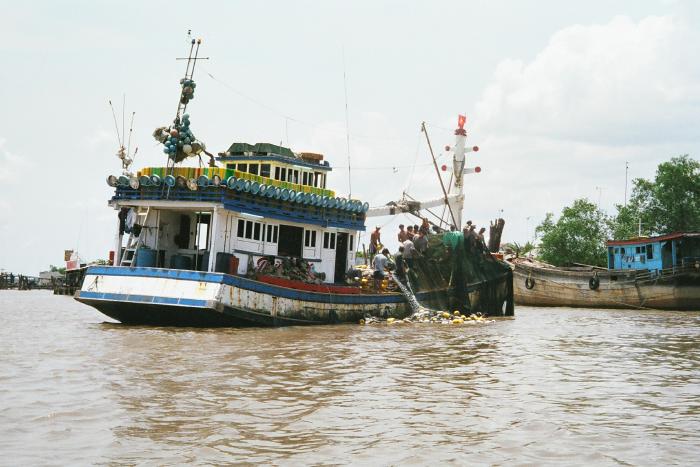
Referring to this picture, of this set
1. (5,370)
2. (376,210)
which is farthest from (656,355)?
(376,210)

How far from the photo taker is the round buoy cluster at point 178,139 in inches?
735

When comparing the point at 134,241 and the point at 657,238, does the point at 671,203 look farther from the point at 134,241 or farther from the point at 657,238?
the point at 134,241

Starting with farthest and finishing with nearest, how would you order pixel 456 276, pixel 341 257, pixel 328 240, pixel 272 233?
pixel 456 276
pixel 341 257
pixel 328 240
pixel 272 233

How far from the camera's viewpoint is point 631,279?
121ft

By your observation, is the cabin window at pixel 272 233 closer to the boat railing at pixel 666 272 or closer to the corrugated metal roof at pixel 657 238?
the boat railing at pixel 666 272

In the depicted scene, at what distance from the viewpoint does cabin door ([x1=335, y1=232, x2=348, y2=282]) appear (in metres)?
22.2

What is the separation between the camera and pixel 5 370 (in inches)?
403

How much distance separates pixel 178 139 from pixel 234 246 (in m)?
3.15

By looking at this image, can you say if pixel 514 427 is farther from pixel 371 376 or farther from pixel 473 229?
pixel 473 229

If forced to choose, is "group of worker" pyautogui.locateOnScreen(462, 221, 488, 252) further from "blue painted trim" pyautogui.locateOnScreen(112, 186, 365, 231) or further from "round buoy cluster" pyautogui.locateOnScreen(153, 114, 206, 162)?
"round buoy cluster" pyautogui.locateOnScreen(153, 114, 206, 162)

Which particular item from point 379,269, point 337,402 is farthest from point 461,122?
point 337,402

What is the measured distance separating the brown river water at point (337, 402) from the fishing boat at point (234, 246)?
159 centimetres

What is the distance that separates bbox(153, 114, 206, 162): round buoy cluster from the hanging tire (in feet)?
84.1

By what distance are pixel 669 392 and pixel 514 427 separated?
138 inches
